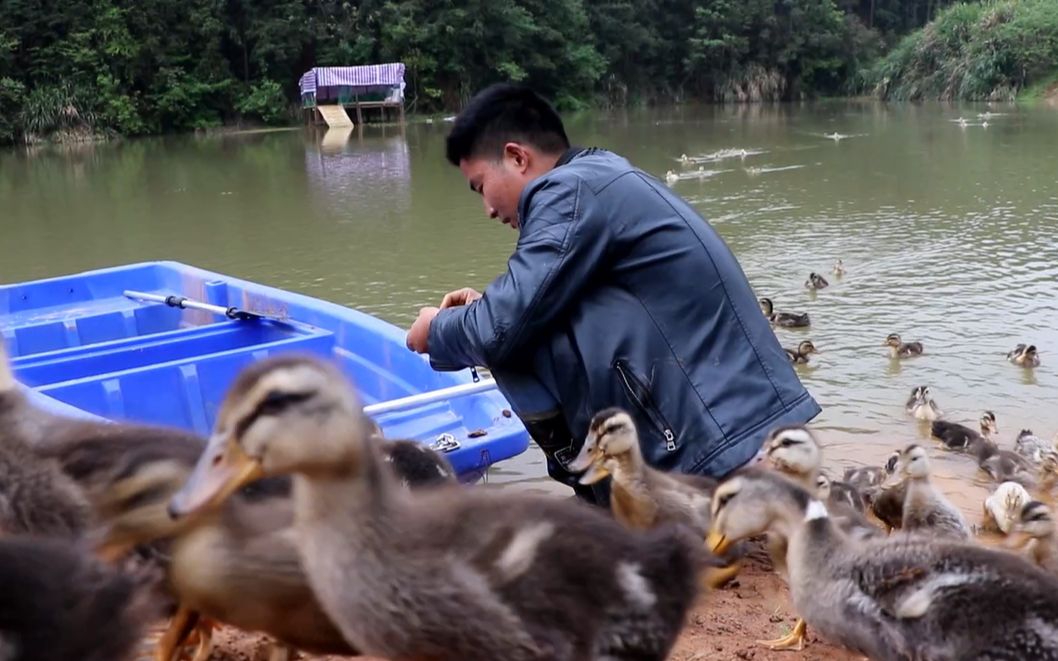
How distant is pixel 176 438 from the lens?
2469 millimetres

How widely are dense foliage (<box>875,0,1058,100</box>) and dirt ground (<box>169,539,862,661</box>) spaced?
4345 centimetres

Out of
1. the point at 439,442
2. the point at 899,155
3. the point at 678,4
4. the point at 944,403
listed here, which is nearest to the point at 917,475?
the point at 439,442

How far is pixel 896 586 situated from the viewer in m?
2.83

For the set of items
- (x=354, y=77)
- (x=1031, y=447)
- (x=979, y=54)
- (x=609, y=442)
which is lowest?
(x=1031, y=447)

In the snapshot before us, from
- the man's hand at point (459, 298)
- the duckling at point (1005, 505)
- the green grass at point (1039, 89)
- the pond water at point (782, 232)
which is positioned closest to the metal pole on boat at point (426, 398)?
the man's hand at point (459, 298)

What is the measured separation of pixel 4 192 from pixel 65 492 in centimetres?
2281

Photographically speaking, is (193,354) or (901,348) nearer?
(193,354)

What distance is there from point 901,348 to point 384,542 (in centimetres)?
815

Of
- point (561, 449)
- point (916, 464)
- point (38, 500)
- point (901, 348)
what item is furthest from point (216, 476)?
point (901, 348)

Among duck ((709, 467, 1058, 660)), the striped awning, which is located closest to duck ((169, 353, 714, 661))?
duck ((709, 467, 1058, 660))

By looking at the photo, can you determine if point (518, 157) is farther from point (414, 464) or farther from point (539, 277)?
point (414, 464)

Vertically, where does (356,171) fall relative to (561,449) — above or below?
above

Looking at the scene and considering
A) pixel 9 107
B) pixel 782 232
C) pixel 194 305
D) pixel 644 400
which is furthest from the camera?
pixel 9 107

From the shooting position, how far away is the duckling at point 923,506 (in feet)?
16.2
